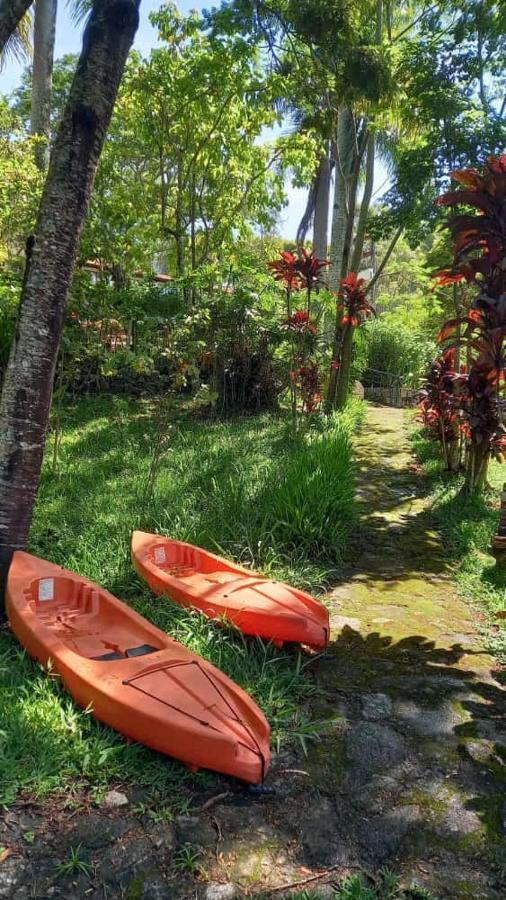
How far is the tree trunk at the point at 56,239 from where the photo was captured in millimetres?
3057

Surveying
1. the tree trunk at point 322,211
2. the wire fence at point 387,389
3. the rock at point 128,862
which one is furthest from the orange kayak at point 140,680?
the tree trunk at point 322,211

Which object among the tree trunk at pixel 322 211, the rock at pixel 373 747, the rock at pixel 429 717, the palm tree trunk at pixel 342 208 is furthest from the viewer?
the tree trunk at pixel 322 211

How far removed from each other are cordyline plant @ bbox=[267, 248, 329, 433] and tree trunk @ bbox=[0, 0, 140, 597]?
4073 millimetres

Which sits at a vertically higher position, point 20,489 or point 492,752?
point 20,489

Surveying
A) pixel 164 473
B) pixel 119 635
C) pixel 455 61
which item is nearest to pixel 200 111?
pixel 455 61

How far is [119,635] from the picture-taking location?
3.03m

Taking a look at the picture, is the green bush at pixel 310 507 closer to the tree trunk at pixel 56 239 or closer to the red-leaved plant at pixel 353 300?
the tree trunk at pixel 56 239

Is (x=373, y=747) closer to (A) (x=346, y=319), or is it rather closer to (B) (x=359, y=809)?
(B) (x=359, y=809)

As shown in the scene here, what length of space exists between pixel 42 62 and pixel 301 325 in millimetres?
7889

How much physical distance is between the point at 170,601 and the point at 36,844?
158cm

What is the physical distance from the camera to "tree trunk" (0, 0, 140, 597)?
3057 millimetres

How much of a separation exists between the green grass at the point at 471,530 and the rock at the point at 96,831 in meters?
2.21

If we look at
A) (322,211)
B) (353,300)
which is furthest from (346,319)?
(322,211)

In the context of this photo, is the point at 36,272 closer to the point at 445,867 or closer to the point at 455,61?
the point at 445,867
